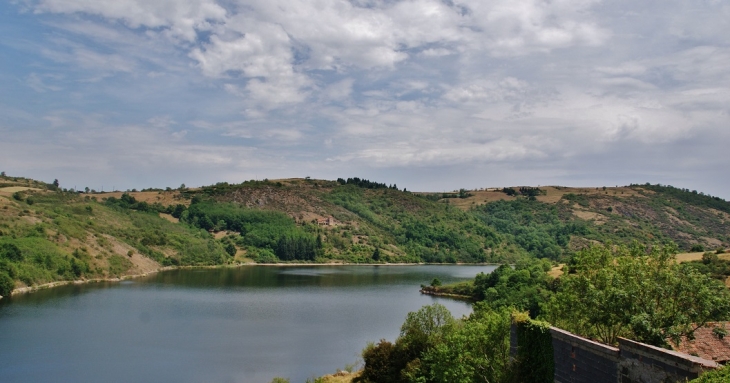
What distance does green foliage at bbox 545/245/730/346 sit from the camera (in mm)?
14234

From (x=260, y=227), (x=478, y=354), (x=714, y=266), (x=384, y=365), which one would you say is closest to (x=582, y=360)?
(x=478, y=354)

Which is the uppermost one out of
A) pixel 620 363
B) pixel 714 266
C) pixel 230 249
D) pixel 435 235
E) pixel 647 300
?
pixel 435 235

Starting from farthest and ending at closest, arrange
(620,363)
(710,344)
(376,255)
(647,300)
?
(376,255) → (647,300) → (710,344) → (620,363)

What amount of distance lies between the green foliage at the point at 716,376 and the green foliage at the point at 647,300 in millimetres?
7026

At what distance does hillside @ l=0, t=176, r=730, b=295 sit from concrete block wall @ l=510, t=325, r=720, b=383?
84.8m

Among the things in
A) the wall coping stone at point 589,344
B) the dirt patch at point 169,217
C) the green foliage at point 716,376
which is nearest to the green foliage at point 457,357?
the wall coping stone at point 589,344

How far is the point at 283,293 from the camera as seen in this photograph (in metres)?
83.4

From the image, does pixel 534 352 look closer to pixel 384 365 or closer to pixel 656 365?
pixel 656 365

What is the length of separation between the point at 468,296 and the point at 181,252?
75.7 meters

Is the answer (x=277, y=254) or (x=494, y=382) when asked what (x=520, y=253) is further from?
(x=494, y=382)

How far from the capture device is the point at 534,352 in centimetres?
1265

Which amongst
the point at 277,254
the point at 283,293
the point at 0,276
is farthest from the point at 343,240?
the point at 0,276

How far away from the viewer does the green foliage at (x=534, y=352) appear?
1202 cm

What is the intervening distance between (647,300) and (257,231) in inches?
5908
